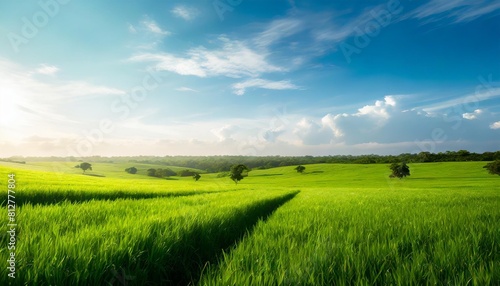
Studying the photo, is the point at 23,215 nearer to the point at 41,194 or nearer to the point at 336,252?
the point at 336,252

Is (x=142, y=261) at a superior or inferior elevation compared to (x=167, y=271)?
superior

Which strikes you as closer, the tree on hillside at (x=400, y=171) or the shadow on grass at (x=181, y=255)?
the shadow on grass at (x=181, y=255)

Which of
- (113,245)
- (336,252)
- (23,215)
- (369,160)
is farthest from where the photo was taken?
(369,160)

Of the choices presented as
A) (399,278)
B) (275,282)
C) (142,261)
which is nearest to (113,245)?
(142,261)

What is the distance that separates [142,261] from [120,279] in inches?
20.1

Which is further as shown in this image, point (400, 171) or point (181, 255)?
point (400, 171)

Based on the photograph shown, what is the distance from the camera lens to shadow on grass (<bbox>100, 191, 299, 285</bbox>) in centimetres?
308

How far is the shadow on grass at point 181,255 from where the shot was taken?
3076mm

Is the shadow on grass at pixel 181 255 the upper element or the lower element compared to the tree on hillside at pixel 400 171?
upper

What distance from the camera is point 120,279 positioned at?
269 centimetres

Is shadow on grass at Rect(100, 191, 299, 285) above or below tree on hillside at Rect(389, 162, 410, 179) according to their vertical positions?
above

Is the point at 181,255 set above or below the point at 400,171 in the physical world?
above

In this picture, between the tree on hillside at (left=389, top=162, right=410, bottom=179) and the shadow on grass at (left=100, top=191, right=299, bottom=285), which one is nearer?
the shadow on grass at (left=100, top=191, right=299, bottom=285)

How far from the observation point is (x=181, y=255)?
402cm
